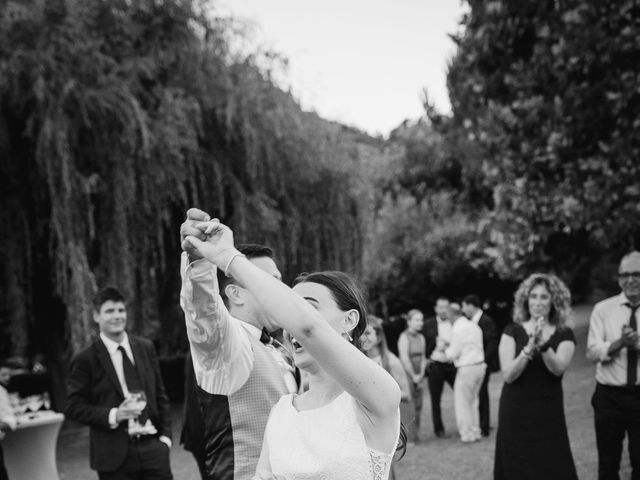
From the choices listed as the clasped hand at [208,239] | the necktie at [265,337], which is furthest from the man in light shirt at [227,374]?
the clasped hand at [208,239]

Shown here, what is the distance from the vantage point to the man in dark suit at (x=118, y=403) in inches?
215

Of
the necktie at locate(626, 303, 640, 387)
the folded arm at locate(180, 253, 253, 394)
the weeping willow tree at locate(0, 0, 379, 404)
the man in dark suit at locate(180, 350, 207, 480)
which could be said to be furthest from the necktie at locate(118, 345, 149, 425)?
the weeping willow tree at locate(0, 0, 379, 404)

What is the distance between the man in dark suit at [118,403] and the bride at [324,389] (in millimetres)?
3402

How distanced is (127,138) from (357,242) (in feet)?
19.3

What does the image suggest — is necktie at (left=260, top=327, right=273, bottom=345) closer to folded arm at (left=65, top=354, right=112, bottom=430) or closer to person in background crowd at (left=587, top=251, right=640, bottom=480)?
folded arm at (left=65, top=354, right=112, bottom=430)

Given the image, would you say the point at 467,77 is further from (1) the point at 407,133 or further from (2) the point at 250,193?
(1) the point at 407,133

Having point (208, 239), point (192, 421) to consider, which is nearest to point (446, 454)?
point (192, 421)

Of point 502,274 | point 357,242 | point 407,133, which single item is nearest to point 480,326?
point 357,242

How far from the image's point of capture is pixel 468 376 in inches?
440

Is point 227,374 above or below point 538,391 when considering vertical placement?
above

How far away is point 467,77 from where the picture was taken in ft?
43.9

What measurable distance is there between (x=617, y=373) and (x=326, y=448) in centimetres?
498

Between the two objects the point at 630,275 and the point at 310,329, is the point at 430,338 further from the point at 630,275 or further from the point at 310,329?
the point at 310,329

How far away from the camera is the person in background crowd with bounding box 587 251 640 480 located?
6.18 metres
